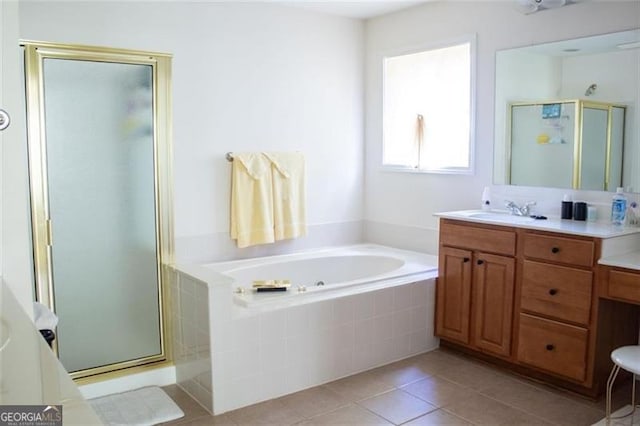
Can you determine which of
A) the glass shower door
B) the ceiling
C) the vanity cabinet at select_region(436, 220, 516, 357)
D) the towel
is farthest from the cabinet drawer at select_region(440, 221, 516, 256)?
the glass shower door

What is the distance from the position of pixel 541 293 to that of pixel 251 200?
2.05 m

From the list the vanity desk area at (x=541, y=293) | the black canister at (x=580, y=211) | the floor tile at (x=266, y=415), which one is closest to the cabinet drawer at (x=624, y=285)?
the vanity desk area at (x=541, y=293)

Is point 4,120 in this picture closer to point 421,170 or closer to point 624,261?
point 624,261

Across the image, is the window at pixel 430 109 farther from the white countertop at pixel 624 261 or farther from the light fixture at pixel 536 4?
the white countertop at pixel 624 261

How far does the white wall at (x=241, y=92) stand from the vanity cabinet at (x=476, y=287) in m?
1.26

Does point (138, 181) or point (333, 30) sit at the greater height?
point (333, 30)

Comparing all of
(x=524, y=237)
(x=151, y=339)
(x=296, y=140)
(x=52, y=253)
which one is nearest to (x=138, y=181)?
(x=52, y=253)

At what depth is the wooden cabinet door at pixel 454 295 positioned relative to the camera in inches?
142

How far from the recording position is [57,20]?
317 cm

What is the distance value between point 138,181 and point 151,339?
1.02 metres

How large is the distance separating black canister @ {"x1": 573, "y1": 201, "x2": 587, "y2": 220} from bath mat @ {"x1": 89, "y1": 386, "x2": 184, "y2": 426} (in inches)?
101

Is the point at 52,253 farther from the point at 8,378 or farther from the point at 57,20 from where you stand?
the point at 8,378

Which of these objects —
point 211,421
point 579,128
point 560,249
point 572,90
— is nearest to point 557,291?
point 560,249

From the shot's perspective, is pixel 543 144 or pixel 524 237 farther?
pixel 543 144
